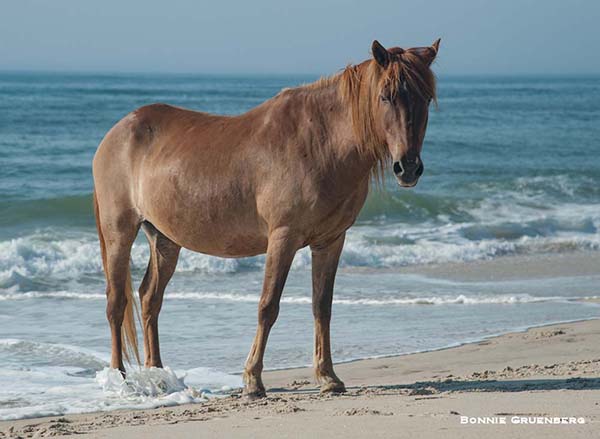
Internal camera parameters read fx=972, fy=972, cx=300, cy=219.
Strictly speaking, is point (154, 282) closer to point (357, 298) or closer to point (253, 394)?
point (253, 394)

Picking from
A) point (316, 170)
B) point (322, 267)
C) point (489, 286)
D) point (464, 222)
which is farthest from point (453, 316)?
point (464, 222)

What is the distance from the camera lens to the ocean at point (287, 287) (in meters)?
6.54

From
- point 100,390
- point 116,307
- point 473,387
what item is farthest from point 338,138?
point 100,390

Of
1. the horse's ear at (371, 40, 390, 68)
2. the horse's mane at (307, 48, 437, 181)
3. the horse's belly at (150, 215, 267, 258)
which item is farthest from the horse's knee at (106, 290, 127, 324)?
the horse's ear at (371, 40, 390, 68)

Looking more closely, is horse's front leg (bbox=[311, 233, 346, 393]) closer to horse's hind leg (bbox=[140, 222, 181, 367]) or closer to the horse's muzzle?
the horse's muzzle

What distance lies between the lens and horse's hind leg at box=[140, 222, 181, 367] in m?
6.36

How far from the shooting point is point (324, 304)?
5.78 m

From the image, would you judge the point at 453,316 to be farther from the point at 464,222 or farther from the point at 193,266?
the point at 464,222

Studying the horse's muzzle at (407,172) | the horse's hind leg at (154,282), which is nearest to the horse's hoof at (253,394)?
the horse's hind leg at (154,282)

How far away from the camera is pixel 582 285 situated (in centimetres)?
1054

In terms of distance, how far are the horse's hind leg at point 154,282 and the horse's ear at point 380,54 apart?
212 cm

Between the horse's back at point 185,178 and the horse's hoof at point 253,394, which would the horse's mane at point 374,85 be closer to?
the horse's back at point 185,178

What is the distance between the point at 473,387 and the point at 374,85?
72.3 inches

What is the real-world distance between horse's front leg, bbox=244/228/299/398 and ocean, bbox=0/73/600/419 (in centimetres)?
46
